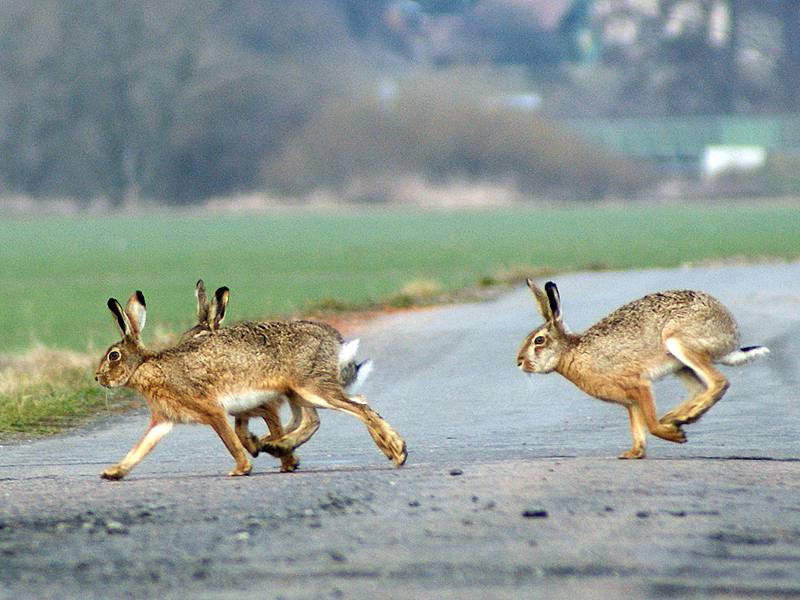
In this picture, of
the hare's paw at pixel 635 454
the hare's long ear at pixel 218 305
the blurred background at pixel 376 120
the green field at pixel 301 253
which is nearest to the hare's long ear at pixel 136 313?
the hare's long ear at pixel 218 305

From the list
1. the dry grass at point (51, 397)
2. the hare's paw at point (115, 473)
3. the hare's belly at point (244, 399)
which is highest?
the hare's belly at point (244, 399)

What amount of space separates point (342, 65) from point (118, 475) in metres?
87.8

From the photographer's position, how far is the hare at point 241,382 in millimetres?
10695

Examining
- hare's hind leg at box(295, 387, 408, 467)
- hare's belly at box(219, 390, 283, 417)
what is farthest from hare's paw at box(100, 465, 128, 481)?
hare's hind leg at box(295, 387, 408, 467)

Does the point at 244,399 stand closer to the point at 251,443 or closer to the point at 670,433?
the point at 251,443

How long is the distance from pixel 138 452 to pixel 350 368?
1365mm

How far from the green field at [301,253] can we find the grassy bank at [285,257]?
0.07 metres

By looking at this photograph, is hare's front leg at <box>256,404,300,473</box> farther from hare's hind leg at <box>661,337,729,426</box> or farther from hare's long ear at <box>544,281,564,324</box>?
hare's hind leg at <box>661,337,729,426</box>

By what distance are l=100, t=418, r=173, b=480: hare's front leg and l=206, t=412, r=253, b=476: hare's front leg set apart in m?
0.30

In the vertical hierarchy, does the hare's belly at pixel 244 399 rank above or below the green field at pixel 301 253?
above

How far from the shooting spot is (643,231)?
63.9 m

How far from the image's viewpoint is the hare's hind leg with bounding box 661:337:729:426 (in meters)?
11.4

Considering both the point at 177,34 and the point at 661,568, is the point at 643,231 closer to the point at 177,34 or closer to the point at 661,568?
the point at 177,34

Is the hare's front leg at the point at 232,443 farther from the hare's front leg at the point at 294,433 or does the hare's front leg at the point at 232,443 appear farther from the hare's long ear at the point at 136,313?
the hare's long ear at the point at 136,313
